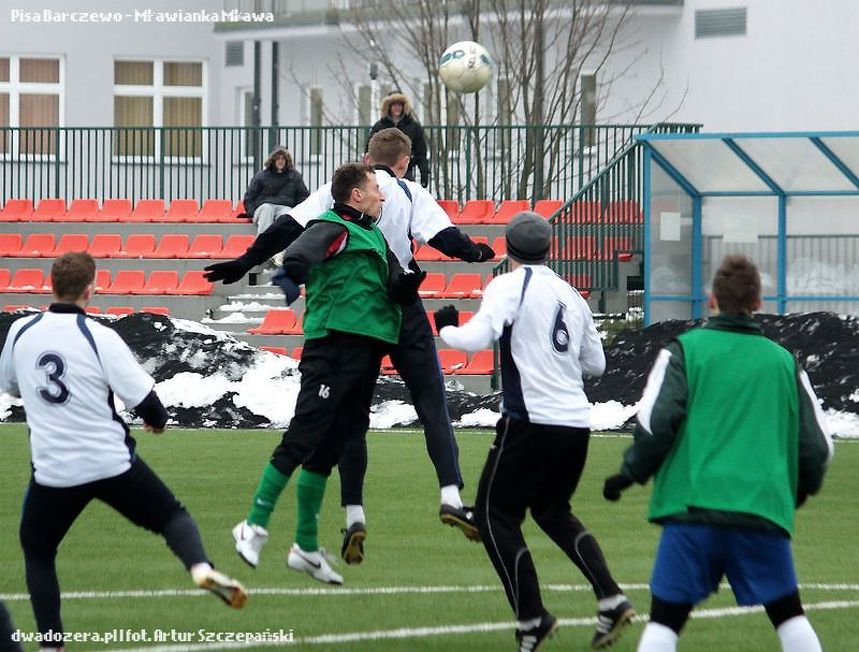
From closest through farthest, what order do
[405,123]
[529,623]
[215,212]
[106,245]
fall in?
[529,623]
[405,123]
[106,245]
[215,212]

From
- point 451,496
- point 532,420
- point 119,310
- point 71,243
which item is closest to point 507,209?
point 119,310

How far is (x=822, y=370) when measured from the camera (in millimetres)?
20188

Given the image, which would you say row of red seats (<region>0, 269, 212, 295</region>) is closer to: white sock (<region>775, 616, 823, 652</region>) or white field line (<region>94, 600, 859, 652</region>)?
white field line (<region>94, 600, 859, 652</region>)

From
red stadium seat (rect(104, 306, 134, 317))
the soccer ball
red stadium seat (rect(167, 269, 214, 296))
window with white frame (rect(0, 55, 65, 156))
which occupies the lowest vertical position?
red stadium seat (rect(104, 306, 134, 317))

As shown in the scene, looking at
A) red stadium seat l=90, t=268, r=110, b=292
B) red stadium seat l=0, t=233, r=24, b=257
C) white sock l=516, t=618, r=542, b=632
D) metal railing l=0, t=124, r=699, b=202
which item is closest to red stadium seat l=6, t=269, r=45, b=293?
red stadium seat l=90, t=268, r=110, b=292

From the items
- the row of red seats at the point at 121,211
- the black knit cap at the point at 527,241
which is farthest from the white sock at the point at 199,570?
the row of red seats at the point at 121,211

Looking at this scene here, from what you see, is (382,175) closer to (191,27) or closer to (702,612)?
(702,612)

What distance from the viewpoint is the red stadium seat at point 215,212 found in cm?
2914

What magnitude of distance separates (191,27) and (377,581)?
3555 centimetres

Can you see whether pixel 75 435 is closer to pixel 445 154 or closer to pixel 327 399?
pixel 327 399

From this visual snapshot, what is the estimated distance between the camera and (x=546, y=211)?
27.1 m

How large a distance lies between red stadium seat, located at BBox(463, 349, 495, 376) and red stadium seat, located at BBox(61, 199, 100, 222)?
31.7ft

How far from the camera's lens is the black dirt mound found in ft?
65.7

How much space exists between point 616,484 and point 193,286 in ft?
70.5
